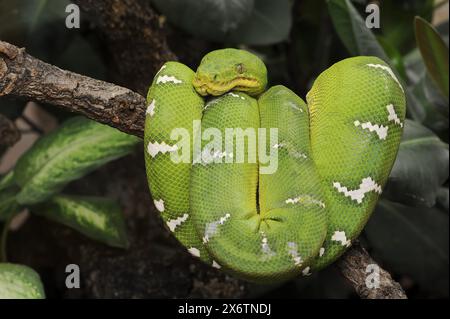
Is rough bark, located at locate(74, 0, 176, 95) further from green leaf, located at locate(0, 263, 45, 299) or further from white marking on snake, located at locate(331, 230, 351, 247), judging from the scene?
white marking on snake, located at locate(331, 230, 351, 247)

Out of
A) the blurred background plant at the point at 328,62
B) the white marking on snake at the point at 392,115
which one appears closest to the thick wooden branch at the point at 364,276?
the white marking on snake at the point at 392,115

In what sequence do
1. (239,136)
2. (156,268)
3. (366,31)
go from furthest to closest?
(156,268) → (366,31) → (239,136)

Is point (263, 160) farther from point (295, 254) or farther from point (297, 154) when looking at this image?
point (295, 254)

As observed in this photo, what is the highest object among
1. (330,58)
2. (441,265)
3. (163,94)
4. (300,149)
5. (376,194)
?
(163,94)

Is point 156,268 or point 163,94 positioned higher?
point 163,94

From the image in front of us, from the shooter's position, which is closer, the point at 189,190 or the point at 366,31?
the point at 189,190

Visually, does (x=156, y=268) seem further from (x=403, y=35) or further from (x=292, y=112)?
(x=403, y=35)

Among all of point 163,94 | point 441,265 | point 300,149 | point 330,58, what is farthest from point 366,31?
point 441,265
